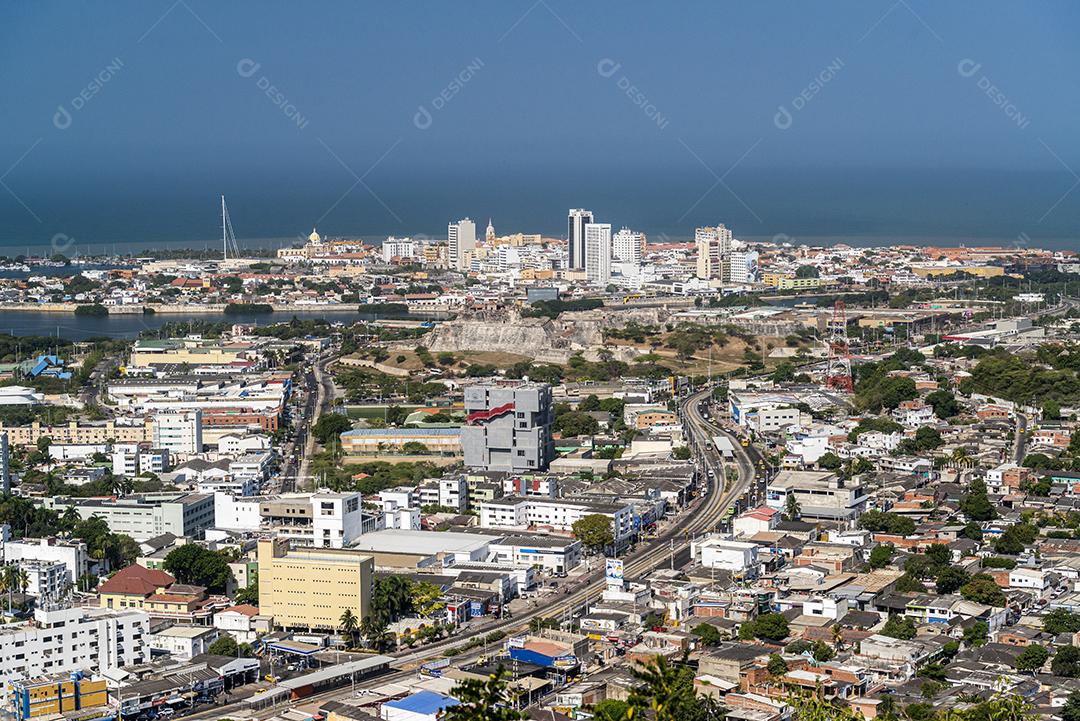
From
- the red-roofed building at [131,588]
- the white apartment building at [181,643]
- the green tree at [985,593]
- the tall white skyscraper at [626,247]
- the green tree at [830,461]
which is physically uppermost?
the tall white skyscraper at [626,247]

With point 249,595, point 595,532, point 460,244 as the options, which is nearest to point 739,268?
point 460,244

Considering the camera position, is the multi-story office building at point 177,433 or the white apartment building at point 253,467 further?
the multi-story office building at point 177,433

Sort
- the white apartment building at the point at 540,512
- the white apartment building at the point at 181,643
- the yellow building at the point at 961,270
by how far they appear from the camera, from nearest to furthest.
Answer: the white apartment building at the point at 181,643 → the white apartment building at the point at 540,512 → the yellow building at the point at 961,270

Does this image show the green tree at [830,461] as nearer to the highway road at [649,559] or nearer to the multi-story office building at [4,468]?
the highway road at [649,559]

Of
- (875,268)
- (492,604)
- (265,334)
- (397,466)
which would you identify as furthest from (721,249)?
(492,604)

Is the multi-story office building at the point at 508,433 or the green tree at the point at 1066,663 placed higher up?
the multi-story office building at the point at 508,433

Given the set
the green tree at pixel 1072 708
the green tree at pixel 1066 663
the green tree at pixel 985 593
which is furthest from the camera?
the green tree at pixel 985 593

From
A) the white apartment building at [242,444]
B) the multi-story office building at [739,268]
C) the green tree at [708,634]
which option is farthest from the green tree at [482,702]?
the multi-story office building at [739,268]
